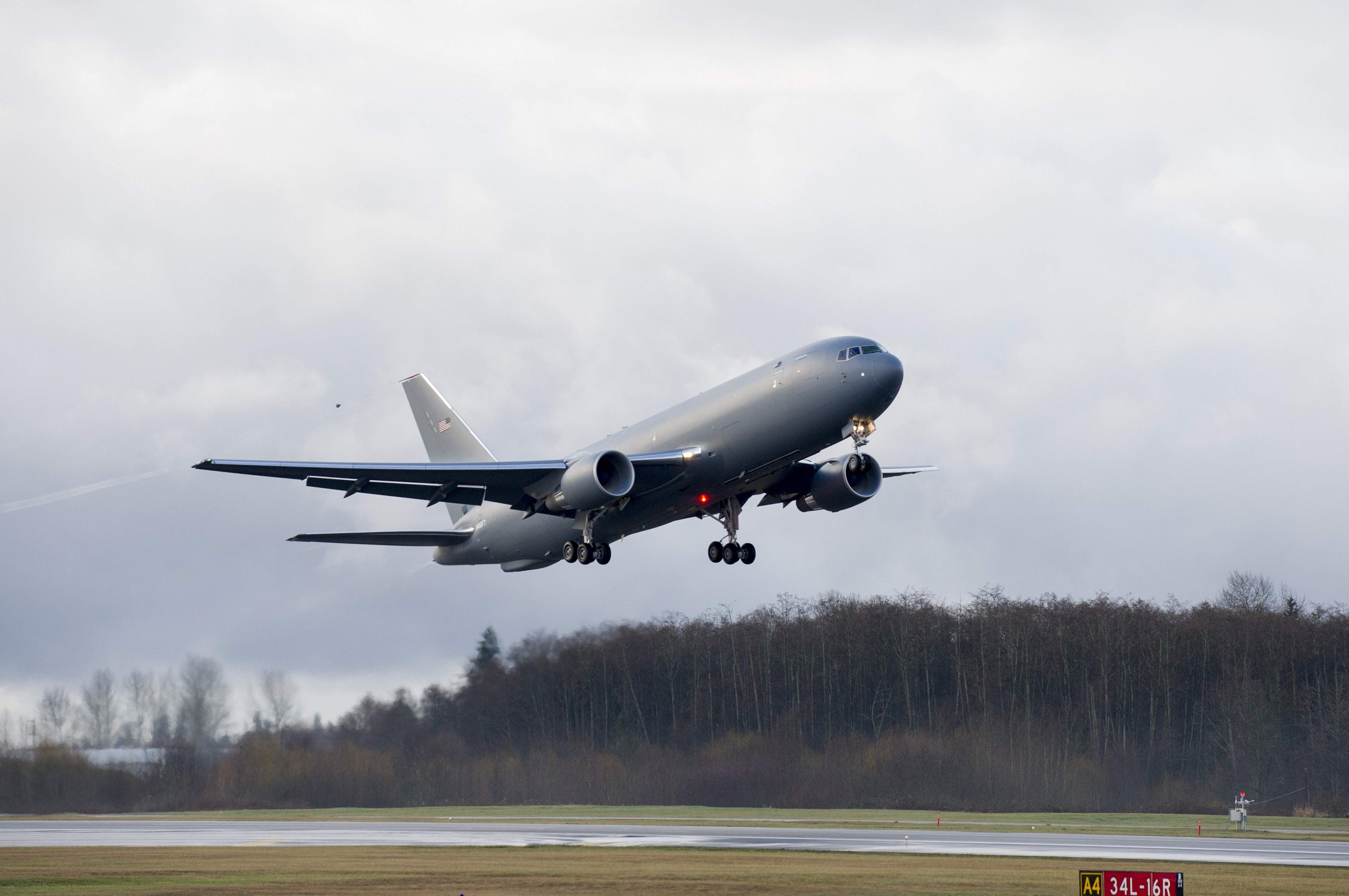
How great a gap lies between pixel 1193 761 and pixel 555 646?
3366cm

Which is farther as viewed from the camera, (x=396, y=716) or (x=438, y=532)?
(x=396, y=716)

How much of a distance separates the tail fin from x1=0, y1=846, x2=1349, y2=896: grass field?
45.2ft

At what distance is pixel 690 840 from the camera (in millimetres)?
43500

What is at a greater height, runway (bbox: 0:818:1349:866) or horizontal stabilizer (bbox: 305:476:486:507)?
horizontal stabilizer (bbox: 305:476:486:507)

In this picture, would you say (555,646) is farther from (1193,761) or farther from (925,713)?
(1193,761)

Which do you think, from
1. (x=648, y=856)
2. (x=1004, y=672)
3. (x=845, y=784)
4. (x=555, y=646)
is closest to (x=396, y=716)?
(x=555, y=646)

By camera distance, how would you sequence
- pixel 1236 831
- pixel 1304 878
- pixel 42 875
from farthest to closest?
pixel 1236 831 < pixel 42 875 < pixel 1304 878

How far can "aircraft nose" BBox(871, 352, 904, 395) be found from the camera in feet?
110

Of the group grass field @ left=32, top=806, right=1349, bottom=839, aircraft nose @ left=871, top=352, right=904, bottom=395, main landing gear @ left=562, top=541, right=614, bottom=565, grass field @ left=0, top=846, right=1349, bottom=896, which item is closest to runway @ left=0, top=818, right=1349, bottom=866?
grass field @ left=0, top=846, right=1349, bottom=896

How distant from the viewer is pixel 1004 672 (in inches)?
3056

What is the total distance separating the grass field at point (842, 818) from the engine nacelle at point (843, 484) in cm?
1523

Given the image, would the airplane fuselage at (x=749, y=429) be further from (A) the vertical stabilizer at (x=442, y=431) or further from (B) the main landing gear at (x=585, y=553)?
(A) the vertical stabilizer at (x=442, y=431)

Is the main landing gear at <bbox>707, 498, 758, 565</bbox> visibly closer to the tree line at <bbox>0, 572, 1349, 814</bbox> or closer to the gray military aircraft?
the gray military aircraft

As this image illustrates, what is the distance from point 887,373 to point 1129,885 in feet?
49.3
